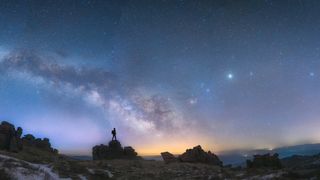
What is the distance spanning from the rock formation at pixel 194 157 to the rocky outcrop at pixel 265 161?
17720 mm

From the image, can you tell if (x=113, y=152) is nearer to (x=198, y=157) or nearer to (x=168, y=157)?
(x=168, y=157)

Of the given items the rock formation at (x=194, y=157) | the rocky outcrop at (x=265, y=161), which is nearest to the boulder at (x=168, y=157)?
the rock formation at (x=194, y=157)

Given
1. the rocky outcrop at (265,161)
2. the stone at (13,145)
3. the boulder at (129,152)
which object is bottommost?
the rocky outcrop at (265,161)

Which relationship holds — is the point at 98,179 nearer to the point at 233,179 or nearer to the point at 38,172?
the point at 38,172

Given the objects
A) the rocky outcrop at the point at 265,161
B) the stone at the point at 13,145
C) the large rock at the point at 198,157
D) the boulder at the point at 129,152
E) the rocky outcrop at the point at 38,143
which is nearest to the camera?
the rocky outcrop at the point at 265,161

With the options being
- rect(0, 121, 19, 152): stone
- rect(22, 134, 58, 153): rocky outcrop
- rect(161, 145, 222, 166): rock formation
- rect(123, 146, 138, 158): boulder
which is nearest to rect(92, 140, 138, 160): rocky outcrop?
rect(123, 146, 138, 158): boulder

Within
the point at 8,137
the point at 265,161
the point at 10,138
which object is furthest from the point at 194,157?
the point at 8,137

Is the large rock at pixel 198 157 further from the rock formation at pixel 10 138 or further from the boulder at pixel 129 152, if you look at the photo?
the rock formation at pixel 10 138

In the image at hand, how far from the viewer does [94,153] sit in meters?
80.9

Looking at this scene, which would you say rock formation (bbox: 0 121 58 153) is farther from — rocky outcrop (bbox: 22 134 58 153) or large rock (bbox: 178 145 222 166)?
large rock (bbox: 178 145 222 166)

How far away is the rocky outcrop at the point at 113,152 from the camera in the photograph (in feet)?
257

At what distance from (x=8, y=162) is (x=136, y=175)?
57.2 feet

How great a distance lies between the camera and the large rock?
2820 inches

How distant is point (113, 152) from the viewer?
3115 inches
